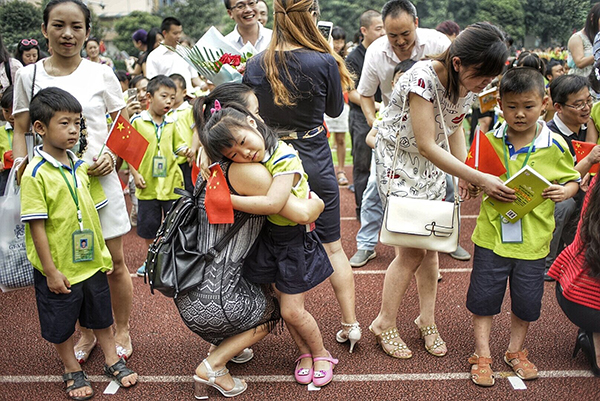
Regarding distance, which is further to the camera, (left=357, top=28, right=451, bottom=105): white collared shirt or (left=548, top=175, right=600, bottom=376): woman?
(left=357, top=28, right=451, bottom=105): white collared shirt

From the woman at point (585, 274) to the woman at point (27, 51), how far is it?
20.5 ft

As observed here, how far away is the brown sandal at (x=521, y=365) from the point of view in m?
2.96

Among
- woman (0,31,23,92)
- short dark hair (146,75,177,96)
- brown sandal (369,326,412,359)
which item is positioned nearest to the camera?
brown sandal (369,326,412,359)

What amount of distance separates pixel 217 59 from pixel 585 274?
8.18ft

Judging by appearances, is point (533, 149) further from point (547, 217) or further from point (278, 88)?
point (278, 88)

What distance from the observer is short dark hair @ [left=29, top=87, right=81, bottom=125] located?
8.87 feet

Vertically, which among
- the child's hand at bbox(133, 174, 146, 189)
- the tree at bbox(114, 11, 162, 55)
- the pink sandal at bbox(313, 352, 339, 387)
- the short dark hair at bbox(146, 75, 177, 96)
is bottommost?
the tree at bbox(114, 11, 162, 55)

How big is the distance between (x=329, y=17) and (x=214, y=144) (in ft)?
127

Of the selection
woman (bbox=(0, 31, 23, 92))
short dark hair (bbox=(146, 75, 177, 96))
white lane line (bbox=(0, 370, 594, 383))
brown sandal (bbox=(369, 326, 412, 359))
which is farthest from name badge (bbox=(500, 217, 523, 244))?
woman (bbox=(0, 31, 23, 92))

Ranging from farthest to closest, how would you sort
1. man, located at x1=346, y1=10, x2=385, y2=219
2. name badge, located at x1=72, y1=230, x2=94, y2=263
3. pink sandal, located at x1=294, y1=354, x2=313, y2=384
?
man, located at x1=346, y1=10, x2=385, y2=219, pink sandal, located at x1=294, y1=354, x2=313, y2=384, name badge, located at x1=72, y1=230, x2=94, y2=263

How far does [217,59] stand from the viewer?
11.3 feet

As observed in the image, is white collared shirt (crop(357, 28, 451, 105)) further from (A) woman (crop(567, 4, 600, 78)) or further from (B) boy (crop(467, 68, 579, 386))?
(A) woman (crop(567, 4, 600, 78))

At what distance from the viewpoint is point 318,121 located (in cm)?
318

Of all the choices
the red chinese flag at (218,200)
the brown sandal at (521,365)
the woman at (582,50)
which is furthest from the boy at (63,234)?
the woman at (582,50)
